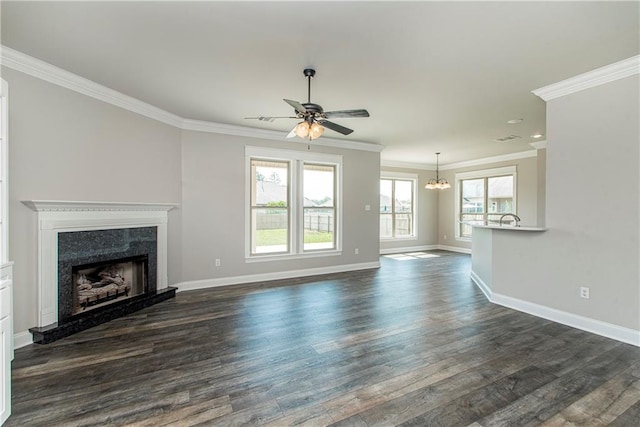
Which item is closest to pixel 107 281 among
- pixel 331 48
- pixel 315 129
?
pixel 315 129

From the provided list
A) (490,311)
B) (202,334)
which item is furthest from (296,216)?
(490,311)

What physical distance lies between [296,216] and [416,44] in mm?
3674

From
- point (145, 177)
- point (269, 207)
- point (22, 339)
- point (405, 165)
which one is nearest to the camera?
point (22, 339)

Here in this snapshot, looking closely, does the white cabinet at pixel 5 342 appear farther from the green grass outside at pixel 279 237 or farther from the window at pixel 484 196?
the window at pixel 484 196

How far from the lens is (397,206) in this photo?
900cm

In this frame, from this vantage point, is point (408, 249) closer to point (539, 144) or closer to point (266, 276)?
point (539, 144)

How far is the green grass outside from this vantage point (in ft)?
17.8

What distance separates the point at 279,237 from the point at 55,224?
128 inches

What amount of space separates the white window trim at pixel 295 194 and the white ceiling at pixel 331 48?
1326 millimetres

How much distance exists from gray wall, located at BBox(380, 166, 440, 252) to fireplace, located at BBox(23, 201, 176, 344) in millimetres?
6673

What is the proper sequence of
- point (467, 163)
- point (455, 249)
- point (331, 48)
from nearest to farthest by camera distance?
point (331, 48) < point (467, 163) < point (455, 249)

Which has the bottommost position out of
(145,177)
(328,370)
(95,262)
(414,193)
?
(328,370)

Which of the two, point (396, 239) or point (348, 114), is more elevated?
point (348, 114)

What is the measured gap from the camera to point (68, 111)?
3129 mm
